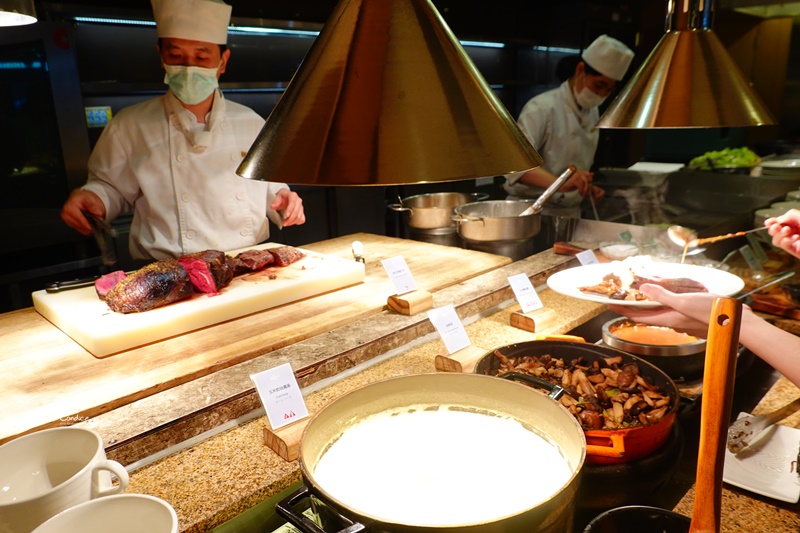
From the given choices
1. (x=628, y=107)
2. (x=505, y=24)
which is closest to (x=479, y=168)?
(x=628, y=107)

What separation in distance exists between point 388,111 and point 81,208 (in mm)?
2279

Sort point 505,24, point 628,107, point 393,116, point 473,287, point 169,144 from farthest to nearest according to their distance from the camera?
point 505,24, point 169,144, point 473,287, point 628,107, point 393,116

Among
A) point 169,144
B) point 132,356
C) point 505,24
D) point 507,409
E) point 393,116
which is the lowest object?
point 132,356

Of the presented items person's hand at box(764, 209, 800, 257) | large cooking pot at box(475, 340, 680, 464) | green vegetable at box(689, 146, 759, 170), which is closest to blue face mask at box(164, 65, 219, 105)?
large cooking pot at box(475, 340, 680, 464)

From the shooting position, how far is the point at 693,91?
4.71 ft

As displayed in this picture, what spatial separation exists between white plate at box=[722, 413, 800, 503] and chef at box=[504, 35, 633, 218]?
265 cm

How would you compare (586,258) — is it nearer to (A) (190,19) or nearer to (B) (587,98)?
(A) (190,19)

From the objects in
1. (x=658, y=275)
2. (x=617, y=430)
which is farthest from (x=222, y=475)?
(x=658, y=275)

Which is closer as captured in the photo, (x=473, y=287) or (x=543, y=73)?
(x=473, y=287)

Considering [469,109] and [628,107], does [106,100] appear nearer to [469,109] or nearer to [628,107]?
[628,107]

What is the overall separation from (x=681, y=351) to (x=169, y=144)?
237 cm

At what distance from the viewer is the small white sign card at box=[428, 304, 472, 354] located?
1.59 metres

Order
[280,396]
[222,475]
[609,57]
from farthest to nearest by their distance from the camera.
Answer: [609,57]
[280,396]
[222,475]

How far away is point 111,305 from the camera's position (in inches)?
72.9
